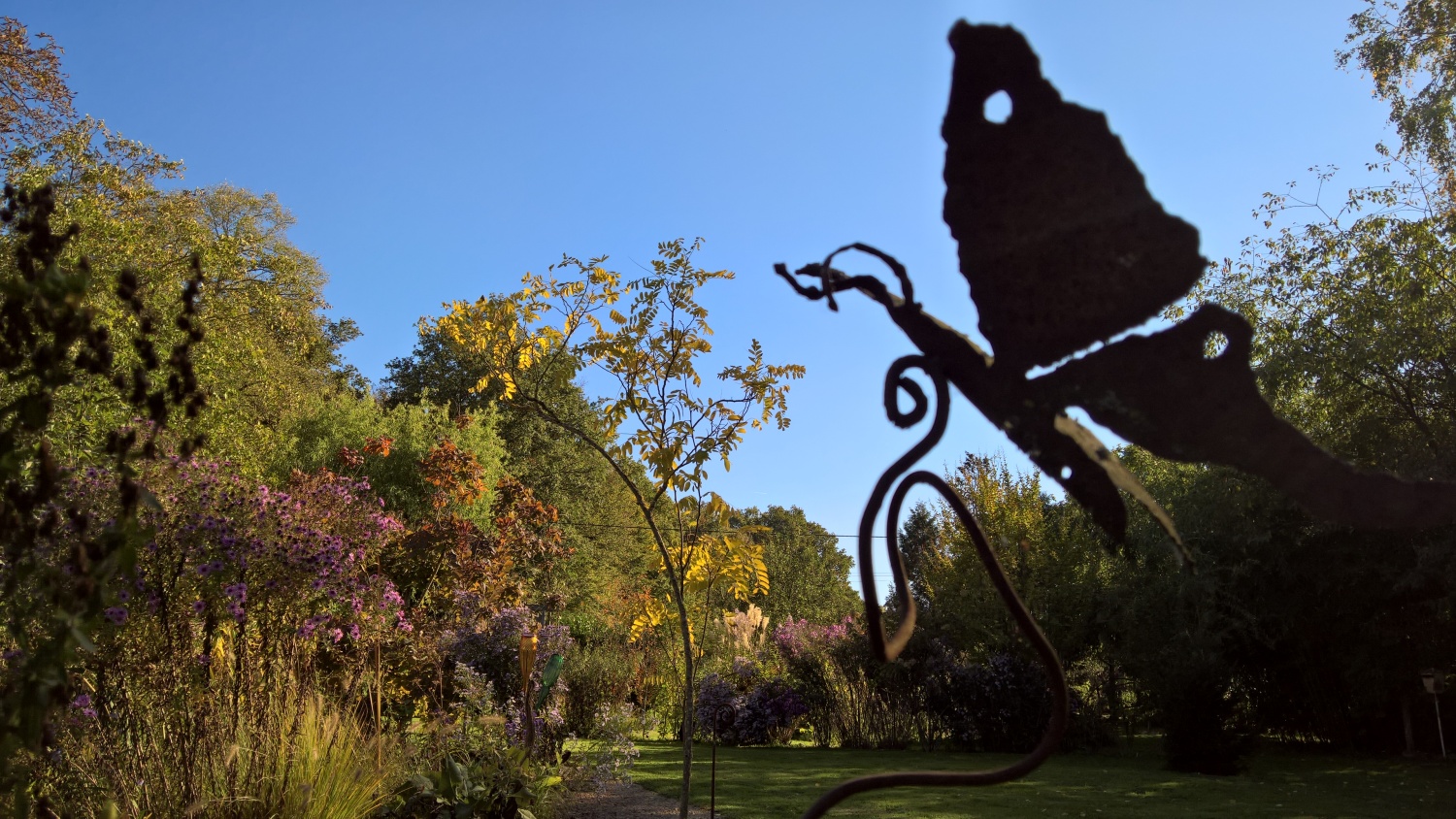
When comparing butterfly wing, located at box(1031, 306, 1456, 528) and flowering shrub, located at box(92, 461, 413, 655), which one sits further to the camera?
flowering shrub, located at box(92, 461, 413, 655)

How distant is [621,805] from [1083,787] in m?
4.27

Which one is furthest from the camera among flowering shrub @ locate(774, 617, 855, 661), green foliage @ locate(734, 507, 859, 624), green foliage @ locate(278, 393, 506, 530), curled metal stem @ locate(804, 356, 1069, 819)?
green foliage @ locate(734, 507, 859, 624)

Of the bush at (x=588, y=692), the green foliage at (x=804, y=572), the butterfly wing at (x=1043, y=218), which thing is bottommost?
the bush at (x=588, y=692)

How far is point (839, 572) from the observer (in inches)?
1724

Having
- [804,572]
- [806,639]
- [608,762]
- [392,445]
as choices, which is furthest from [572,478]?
[608,762]

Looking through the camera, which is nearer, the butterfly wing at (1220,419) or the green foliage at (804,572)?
the butterfly wing at (1220,419)

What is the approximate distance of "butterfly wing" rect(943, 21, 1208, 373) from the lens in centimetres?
98

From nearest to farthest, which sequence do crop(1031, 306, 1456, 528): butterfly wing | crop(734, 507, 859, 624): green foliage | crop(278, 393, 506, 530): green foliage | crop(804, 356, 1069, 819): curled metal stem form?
crop(1031, 306, 1456, 528): butterfly wing, crop(804, 356, 1069, 819): curled metal stem, crop(278, 393, 506, 530): green foliage, crop(734, 507, 859, 624): green foliage

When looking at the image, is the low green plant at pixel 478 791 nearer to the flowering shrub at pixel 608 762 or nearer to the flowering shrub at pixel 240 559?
the flowering shrub at pixel 240 559

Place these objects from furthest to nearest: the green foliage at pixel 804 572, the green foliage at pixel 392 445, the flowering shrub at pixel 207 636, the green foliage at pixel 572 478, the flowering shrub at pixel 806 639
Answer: the green foliage at pixel 804 572
the green foliage at pixel 572 478
the green foliage at pixel 392 445
the flowering shrub at pixel 806 639
the flowering shrub at pixel 207 636

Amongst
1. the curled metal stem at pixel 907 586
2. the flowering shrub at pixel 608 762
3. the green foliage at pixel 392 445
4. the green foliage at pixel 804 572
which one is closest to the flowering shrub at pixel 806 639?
the flowering shrub at pixel 608 762

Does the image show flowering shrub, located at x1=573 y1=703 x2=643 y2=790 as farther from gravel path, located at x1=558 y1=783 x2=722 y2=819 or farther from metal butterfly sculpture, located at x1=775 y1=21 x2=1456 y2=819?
metal butterfly sculpture, located at x1=775 y1=21 x2=1456 y2=819

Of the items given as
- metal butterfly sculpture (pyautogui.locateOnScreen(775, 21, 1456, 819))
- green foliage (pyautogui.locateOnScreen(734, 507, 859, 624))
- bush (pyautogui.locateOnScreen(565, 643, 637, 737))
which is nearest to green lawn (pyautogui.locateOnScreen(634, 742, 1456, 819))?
bush (pyautogui.locateOnScreen(565, 643, 637, 737))

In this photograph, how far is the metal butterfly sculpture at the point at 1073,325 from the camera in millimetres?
931
